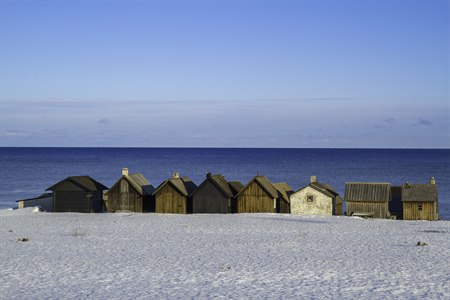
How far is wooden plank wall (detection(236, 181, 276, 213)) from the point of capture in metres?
56.0

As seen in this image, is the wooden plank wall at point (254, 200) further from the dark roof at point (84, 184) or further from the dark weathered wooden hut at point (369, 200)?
the dark roof at point (84, 184)

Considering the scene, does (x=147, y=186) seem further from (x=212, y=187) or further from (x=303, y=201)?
(x=303, y=201)

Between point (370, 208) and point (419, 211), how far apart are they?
14.1 ft

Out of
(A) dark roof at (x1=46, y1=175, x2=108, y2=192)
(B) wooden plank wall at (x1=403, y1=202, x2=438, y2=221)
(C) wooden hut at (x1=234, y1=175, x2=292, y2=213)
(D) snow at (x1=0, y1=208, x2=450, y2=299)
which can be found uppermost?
(A) dark roof at (x1=46, y1=175, x2=108, y2=192)

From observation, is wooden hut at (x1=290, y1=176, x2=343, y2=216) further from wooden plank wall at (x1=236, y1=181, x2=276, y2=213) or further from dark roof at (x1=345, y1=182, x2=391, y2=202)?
wooden plank wall at (x1=236, y1=181, x2=276, y2=213)

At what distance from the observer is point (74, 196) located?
57812 millimetres

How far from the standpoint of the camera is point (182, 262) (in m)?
30.4

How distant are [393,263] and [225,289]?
10.2m

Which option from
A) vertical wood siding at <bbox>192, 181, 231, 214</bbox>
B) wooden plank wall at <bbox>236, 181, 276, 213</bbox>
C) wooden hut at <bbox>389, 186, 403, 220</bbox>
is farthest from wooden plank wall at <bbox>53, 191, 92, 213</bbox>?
wooden hut at <bbox>389, 186, 403, 220</bbox>

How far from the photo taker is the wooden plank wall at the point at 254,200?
5603 centimetres

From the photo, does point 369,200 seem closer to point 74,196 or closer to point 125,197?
point 125,197

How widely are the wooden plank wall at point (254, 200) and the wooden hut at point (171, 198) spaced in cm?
498

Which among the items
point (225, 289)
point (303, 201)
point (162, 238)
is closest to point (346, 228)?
point (303, 201)

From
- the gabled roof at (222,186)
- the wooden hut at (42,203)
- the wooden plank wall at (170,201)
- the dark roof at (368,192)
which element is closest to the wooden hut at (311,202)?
the dark roof at (368,192)
